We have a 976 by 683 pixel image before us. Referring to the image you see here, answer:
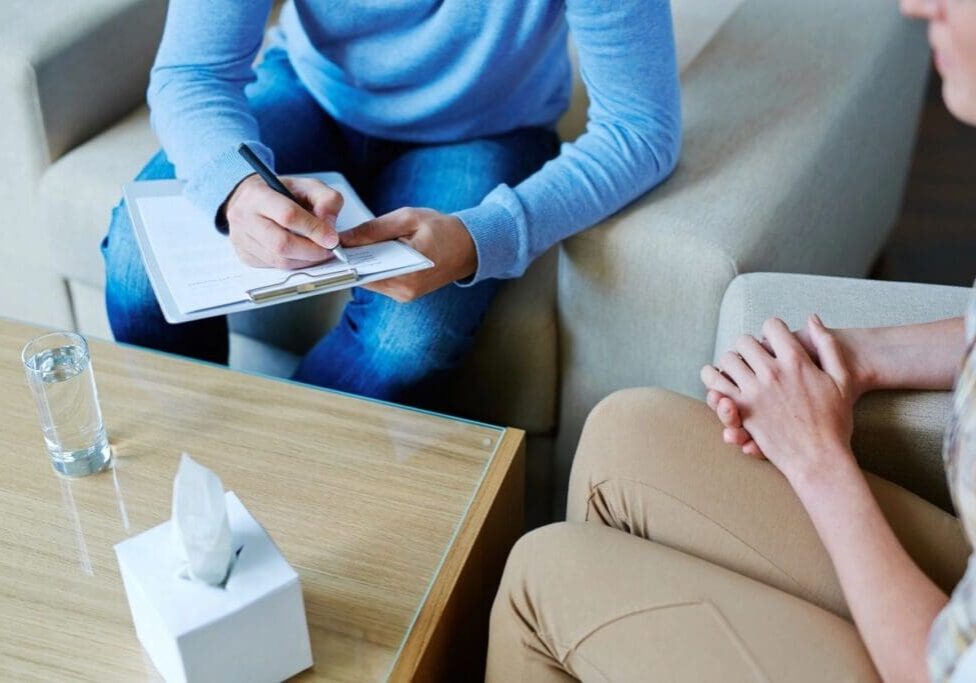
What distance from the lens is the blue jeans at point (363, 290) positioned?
1.32 meters

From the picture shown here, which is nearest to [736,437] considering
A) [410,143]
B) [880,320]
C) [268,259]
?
[880,320]

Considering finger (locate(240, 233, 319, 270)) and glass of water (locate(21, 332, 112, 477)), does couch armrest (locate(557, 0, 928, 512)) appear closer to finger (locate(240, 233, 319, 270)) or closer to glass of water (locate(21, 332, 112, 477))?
finger (locate(240, 233, 319, 270))

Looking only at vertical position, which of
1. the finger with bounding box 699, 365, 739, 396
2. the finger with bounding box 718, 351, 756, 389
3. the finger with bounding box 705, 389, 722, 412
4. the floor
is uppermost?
the finger with bounding box 718, 351, 756, 389

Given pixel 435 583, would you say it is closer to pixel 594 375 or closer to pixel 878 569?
pixel 878 569

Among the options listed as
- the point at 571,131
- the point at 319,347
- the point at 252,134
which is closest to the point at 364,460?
the point at 319,347

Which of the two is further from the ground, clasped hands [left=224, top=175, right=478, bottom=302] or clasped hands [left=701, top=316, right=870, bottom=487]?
clasped hands [left=224, top=175, right=478, bottom=302]

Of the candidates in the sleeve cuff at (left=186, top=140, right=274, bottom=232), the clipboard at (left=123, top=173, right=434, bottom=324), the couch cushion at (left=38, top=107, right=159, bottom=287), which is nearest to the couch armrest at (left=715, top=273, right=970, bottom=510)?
the clipboard at (left=123, top=173, right=434, bottom=324)

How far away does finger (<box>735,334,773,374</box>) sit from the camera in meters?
1.00

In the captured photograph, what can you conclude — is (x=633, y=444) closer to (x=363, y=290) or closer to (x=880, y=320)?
(x=880, y=320)

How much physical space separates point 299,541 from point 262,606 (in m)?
0.16

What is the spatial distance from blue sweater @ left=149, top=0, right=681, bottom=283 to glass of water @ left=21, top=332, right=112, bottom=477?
244mm

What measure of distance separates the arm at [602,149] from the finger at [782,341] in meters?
0.31

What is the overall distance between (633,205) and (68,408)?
0.68m

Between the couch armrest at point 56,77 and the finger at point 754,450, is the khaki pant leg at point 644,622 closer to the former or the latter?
the finger at point 754,450
